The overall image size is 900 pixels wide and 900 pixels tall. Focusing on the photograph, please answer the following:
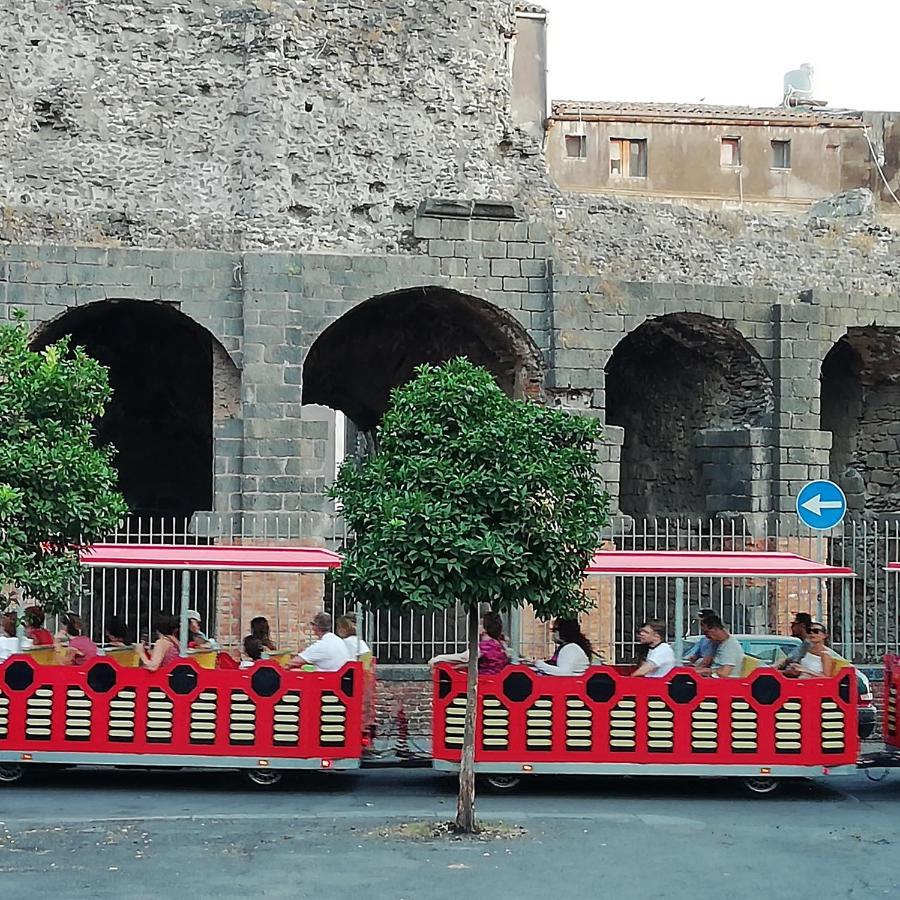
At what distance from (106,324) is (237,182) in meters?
3.49

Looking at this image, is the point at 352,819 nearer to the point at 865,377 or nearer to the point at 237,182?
the point at 237,182

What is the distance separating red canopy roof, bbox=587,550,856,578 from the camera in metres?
13.8

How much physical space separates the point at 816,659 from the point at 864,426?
9452mm

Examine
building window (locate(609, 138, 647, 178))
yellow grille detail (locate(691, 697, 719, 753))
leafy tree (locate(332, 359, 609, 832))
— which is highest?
building window (locate(609, 138, 647, 178))

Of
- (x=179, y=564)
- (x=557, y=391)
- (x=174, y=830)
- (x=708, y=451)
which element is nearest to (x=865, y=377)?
(x=708, y=451)

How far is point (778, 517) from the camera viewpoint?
1967 cm

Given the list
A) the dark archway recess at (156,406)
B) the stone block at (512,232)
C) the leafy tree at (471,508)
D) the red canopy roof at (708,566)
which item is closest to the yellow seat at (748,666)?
the red canopy roof at (708,566)

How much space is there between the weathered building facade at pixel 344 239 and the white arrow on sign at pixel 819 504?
9.71 ft

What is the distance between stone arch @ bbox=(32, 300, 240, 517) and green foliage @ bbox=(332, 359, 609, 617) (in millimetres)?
8375

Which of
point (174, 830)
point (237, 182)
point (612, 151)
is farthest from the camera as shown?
point (612, 151)

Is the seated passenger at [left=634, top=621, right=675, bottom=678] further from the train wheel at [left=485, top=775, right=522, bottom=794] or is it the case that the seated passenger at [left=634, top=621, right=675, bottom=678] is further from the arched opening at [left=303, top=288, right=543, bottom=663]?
the arched opening at [left=303, top=288, right=543, bottom=663]

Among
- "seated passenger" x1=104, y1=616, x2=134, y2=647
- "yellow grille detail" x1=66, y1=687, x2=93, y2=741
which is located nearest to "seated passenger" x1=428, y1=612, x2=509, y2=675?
"seated passenger" x1=104, y1=616, x2=134, y2=647

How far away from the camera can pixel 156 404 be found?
24.1 metres

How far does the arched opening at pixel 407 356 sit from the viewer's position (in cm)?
1925
